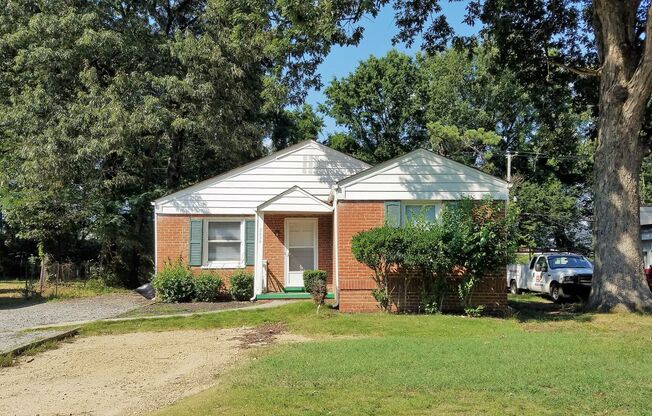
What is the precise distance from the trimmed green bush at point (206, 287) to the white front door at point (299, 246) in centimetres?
228

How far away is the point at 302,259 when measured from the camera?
1692cm

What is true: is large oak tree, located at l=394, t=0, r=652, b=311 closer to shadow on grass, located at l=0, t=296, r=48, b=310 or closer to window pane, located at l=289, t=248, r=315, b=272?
window pane, located at l=289, t=248, r=315, b=272

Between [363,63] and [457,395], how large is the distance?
35061mm

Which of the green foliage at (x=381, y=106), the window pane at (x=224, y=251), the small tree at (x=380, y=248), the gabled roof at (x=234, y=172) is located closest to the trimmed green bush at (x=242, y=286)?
the window pane at (x=224, y=251)

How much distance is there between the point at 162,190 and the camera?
72.1 feet

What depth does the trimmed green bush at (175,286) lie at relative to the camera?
15961 millimetres

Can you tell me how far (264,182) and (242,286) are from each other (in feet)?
11.1

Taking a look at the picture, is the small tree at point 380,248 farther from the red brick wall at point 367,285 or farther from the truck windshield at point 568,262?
the truck windshield at point 568,262

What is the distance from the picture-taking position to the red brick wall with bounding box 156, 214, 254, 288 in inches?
661

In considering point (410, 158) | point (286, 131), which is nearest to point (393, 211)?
point (410, 158)

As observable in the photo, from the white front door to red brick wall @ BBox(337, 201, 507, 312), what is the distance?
3.50 metres

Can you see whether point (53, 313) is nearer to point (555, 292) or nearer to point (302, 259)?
point (302, 259)

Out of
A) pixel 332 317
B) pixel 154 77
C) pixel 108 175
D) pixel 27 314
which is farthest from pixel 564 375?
pixel 108 175

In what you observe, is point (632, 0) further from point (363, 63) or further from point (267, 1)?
point (363, 63)
